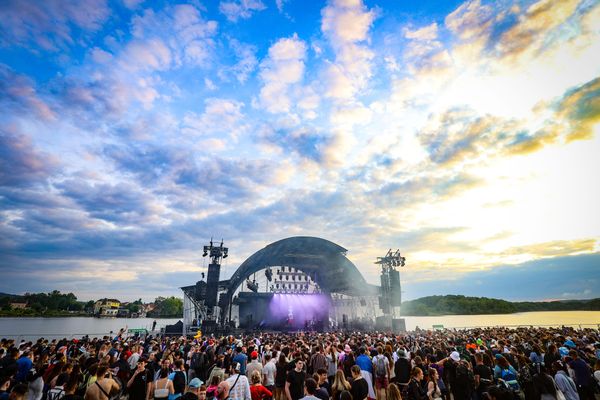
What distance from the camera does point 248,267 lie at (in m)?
30.9

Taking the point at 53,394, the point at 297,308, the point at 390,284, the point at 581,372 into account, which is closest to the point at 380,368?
the point at 581,372

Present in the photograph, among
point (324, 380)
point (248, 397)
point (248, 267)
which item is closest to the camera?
point (248, 397)

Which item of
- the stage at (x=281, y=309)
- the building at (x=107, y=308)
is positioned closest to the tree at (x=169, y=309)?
the building at (x=107, y=308)

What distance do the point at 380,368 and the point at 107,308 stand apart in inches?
7610

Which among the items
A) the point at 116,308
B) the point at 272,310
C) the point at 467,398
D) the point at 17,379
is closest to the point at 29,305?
the point at 116,308

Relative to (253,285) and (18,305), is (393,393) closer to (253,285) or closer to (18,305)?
(253,285)

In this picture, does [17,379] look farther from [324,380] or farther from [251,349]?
[324,380]

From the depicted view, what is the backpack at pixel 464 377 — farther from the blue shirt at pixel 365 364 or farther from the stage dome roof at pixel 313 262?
the stage dome roof at pixel 313 262

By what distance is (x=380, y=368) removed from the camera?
7.68 meters

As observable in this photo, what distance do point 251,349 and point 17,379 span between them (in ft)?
19.2

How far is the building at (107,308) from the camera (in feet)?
499

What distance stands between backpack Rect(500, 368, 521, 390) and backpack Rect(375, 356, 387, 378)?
276 cm

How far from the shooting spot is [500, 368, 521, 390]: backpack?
237 inches

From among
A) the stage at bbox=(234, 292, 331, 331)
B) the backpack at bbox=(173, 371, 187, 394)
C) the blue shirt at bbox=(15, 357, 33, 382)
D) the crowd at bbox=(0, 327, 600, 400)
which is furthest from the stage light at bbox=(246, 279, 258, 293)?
the backpack at bbox=(173, 371, 187, 394)
